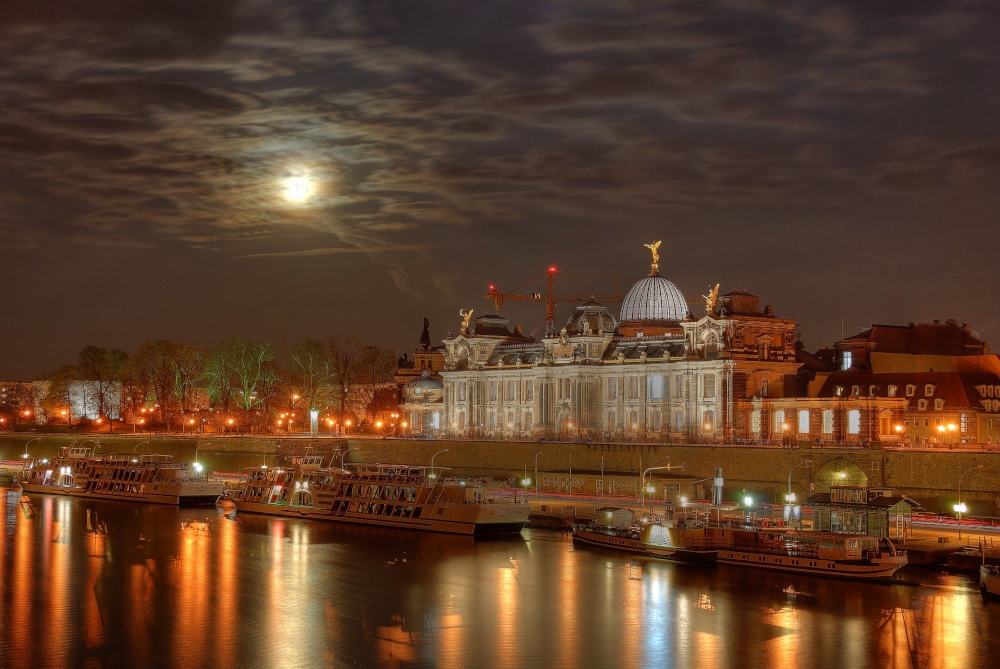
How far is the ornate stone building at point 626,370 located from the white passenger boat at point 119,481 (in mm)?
38834

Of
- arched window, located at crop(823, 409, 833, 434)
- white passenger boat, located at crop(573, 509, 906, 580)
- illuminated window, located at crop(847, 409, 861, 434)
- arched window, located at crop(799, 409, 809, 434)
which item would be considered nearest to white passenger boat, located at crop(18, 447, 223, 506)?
white passenger boat, located at crop(573, 509, 906, 580)

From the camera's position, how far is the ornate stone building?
119 m

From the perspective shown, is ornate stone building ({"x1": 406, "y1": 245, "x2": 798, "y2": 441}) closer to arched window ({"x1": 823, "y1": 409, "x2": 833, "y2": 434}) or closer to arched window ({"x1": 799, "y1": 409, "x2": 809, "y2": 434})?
arched window ({"x1": 799, "y1": 409, "x2": 809, "y2": 434})

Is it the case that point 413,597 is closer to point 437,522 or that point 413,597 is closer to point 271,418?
point 437,522

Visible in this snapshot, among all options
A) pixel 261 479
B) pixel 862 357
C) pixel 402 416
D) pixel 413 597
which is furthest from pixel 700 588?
pixel 402 416

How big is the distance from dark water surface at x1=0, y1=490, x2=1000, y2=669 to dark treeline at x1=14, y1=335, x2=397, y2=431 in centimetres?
8151

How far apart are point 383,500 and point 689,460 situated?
2853 centimetres

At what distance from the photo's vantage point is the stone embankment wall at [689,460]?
8981cm

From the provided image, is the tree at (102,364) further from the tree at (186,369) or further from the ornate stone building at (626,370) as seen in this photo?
the ornate stone building at (626,370)

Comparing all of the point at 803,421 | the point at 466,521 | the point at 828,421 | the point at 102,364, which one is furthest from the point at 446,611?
the point at 102,364

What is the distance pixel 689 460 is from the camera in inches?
4291

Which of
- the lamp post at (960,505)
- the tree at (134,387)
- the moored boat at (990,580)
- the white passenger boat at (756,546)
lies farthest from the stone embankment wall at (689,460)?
the moored boat at (990,580)

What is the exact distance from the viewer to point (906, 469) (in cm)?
9300

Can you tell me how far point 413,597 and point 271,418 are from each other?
113 m
